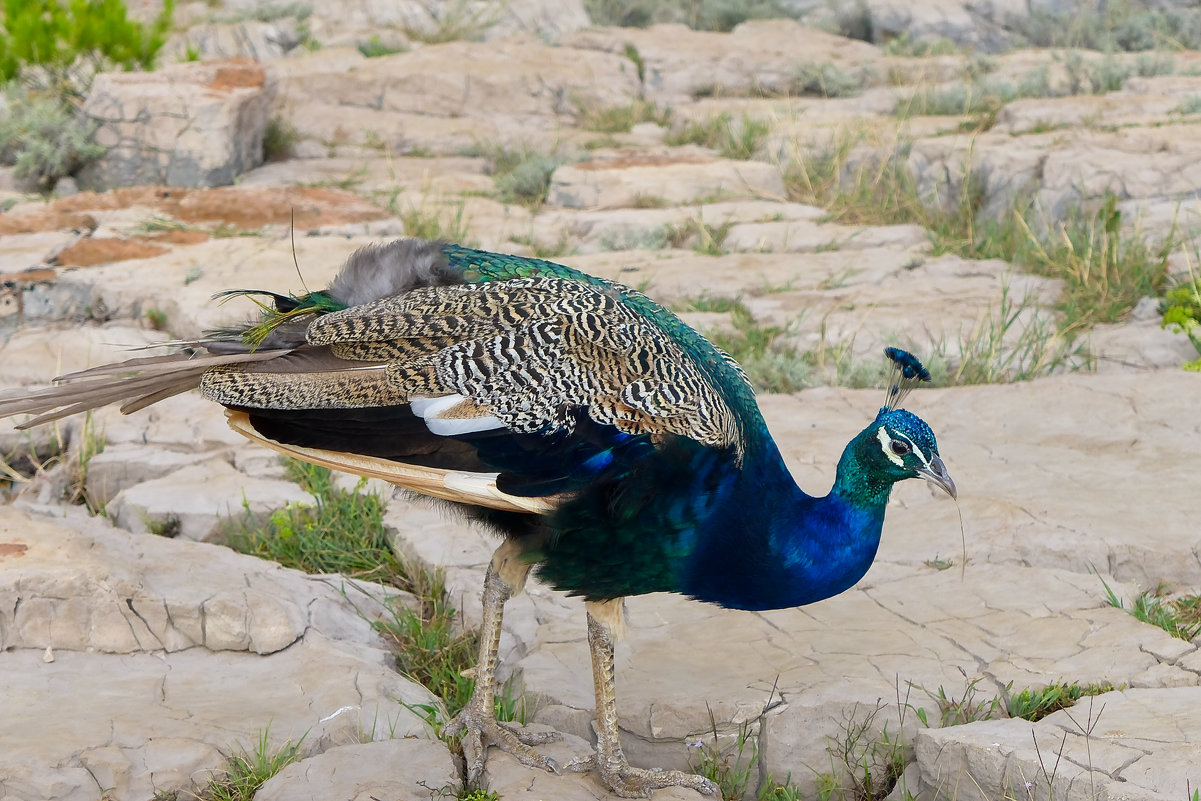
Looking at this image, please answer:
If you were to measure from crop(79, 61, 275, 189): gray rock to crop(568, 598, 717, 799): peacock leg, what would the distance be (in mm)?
5573

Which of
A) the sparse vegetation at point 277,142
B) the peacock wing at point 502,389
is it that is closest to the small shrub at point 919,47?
the sparse vegetation at point 277,142

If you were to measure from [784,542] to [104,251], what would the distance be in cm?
444

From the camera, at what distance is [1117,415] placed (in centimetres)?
433

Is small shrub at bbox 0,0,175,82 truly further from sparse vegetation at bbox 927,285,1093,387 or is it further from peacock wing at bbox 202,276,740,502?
peacock wing at bbox 202,276,740,502

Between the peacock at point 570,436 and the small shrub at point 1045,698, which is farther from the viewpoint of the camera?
the small shrub at point 1045,698

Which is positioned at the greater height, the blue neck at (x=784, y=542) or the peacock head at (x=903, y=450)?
the peacock head at (x=903, y=450)

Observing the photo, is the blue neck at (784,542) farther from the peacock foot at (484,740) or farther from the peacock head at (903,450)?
the peacock foot at (484,740)

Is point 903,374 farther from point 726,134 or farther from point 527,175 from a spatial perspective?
point 726,134

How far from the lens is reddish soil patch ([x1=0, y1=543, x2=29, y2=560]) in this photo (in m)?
3.19

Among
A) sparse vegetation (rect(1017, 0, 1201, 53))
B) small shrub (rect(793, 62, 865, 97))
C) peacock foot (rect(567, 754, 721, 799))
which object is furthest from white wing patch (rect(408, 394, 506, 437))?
sparse vegetation (rect(1017, 0, 1201, 53))

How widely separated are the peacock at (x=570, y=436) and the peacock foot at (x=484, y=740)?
0.01 m

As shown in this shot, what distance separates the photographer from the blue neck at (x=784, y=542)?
2461mm

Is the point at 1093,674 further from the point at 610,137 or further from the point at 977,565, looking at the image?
the point at 610,137

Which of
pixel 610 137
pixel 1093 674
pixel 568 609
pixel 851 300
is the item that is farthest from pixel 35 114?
pixel 1093 674
